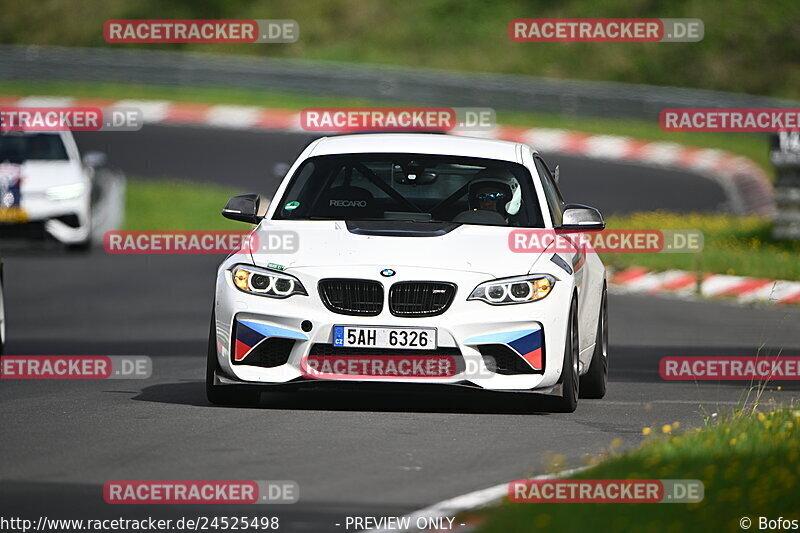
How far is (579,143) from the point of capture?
3944 cm

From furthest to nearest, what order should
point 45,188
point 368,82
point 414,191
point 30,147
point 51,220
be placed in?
point 368,82 → point 30,147 → point 51,220 → point 45,188 → point 414,191

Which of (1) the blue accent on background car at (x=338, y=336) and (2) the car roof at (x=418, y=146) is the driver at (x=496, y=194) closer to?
(2) the car roof at (x=418, y=146)

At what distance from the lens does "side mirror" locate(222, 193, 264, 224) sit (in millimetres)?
11336

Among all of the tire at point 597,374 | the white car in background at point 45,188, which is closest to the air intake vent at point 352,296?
the tire at point 597,374

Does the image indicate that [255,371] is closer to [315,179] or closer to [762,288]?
[315,179]

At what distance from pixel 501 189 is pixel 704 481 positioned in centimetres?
420

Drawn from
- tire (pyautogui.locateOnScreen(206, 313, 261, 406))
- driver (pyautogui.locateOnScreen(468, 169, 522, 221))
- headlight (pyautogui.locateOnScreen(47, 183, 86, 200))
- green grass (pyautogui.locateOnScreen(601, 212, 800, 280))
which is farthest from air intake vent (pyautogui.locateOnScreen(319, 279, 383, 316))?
headlight (pyautogui.locateOnScreen(47, 183, 86, 200))

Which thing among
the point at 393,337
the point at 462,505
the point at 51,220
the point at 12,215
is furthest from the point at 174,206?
the point at 462,505

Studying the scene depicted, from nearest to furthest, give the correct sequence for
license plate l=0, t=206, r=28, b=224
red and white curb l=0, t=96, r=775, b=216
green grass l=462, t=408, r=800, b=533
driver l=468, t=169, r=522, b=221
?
green grass l=462, t=408, r=800, b=533 → driver l=468, t=169, r=522, b=221 → license plate l=0, t=206, r=28, b=224 → red and white curb l=0, t=96, r=775, b=216

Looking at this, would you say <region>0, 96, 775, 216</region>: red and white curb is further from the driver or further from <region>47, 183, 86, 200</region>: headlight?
A: the driver

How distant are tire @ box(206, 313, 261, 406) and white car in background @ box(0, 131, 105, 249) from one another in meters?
13.7

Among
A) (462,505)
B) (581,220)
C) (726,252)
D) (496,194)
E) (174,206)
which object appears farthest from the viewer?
(174,206)

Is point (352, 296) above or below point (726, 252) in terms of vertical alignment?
above

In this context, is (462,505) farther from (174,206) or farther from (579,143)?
(579,143)
